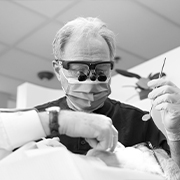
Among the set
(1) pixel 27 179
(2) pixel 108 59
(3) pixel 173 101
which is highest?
(2) pixel 108 59

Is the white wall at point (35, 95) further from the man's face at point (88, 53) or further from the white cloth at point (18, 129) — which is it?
the white cloth at point (18, 129)

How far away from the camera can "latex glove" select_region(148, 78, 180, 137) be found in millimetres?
1125

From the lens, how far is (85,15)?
3404 mm

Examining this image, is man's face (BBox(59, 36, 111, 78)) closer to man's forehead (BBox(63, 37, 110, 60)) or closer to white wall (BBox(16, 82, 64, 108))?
man's forehead (BBox(63, 37, 110, 60))

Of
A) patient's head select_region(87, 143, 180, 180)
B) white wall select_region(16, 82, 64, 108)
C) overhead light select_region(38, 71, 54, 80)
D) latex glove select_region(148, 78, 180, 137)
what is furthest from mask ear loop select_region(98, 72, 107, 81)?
overhead light select_region(38, 71, 54, 80)

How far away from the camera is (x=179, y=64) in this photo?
2.77 metres

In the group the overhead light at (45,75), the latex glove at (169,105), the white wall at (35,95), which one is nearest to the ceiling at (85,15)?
the overhead light at (45,75)

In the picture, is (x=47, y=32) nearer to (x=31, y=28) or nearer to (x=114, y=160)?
(x=31, y=28)

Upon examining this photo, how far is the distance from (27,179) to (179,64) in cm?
232

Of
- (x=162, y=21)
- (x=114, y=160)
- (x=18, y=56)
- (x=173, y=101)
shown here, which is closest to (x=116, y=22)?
(x=162, y=21)

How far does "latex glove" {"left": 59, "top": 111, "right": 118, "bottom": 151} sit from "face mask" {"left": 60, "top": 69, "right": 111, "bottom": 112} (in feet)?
2.21

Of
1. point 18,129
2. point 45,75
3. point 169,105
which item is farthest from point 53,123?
point 45,75

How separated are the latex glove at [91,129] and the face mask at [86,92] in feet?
2.21

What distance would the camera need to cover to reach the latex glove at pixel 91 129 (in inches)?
26.2
